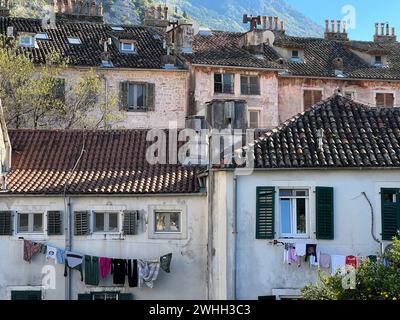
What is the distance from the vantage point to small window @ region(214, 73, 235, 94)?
173 ft

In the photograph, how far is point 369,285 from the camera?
71.5 feet

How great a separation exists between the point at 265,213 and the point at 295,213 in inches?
36.8

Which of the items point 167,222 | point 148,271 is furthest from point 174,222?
point 148,271

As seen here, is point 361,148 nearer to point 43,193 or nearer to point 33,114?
point 43,193

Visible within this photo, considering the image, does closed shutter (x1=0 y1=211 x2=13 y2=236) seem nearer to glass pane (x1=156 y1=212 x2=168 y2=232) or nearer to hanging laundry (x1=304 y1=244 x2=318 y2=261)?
glass pane (x1=156 y1=212 x2=168 y2=232)

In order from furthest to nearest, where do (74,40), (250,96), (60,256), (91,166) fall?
(74,40) < (250,96) < (91,166) < (60,256)

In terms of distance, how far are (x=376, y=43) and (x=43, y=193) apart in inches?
1580

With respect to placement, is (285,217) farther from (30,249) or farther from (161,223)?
(30,249)

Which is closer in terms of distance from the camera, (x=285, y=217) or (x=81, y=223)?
(x=285, y=217)

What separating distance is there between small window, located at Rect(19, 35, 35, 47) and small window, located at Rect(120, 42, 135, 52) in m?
4.89

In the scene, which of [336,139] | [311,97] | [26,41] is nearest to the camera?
[336,139]

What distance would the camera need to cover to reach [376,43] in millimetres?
65438

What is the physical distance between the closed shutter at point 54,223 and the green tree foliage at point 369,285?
405 inches
